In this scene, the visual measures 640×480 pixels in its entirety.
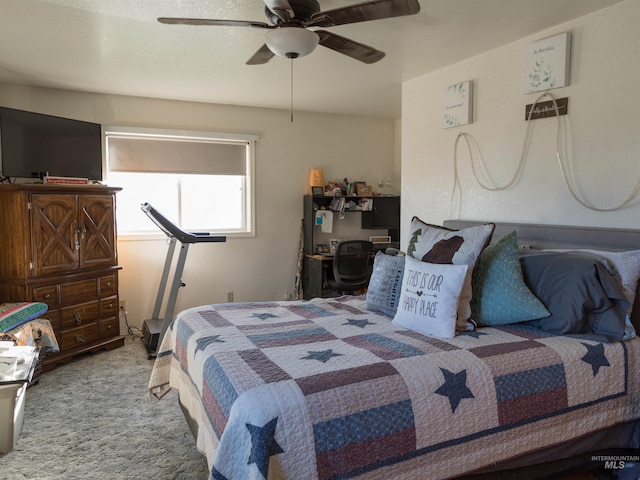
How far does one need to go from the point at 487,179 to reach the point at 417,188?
0.74 metres

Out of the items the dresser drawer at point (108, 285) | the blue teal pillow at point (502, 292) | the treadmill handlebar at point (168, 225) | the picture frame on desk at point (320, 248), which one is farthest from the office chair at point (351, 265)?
the blue teal pillow at point (502, 292)

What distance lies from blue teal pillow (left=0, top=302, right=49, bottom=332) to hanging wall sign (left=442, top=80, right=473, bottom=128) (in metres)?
3.28

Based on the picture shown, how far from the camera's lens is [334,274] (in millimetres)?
4586

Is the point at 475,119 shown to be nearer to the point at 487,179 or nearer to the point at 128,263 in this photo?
the point at 487,179

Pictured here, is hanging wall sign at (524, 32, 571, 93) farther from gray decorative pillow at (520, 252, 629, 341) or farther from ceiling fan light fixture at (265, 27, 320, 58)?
ceiling fan light fixture at (265, 27, 320, 58)

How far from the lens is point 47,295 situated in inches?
136

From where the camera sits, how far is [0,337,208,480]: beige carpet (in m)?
2.14

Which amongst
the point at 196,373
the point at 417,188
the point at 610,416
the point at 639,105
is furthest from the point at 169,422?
the point at 639,105

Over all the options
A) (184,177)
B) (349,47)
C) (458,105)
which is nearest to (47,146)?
(184,177)

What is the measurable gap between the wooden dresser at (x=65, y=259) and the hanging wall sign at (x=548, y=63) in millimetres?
3318

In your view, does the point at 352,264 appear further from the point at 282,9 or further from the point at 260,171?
the point at 282,9

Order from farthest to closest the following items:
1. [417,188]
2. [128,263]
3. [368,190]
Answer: [368,190] → [128,263] → [417,188]

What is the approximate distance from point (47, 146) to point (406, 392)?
363cm

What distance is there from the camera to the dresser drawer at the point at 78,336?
140 inches
